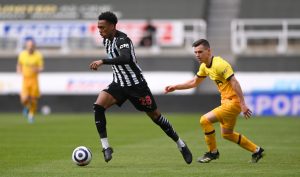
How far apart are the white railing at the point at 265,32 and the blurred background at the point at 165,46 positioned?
0.14 feet

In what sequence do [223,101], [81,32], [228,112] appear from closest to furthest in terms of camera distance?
[228,112] < [223,101] < [81,32]

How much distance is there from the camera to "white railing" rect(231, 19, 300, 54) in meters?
33.1

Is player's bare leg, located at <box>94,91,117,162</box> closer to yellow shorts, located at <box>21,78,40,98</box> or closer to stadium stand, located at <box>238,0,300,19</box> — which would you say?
yellow shorts, located at <box>21,78,40,98</box>

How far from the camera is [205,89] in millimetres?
33125

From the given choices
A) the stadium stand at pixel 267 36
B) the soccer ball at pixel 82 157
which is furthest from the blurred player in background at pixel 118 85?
the stadium stand at pixel 267 36

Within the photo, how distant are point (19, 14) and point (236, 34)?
11.4 meters

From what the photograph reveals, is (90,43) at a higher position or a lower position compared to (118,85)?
lower

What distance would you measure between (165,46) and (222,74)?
2258 centimetres

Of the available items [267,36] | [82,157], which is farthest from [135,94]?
[267,36]

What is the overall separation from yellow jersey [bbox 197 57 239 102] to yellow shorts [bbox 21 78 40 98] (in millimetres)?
13106

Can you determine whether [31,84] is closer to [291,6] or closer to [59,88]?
[59,88]

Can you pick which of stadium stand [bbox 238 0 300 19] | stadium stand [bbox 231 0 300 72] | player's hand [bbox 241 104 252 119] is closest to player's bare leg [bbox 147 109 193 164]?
player's hand [bbox 241 104 252 119]

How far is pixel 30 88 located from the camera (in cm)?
2486

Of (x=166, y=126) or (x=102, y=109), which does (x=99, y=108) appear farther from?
(x=166, y=126)
